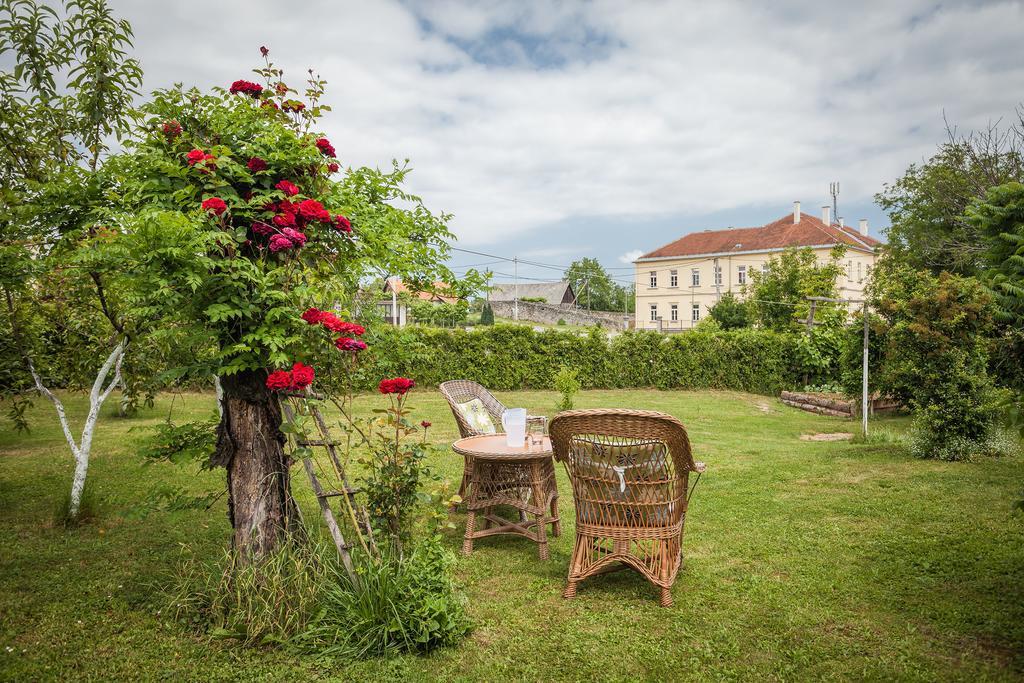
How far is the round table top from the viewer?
407 cm

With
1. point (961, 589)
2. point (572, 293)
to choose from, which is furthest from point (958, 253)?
point (572, 293)

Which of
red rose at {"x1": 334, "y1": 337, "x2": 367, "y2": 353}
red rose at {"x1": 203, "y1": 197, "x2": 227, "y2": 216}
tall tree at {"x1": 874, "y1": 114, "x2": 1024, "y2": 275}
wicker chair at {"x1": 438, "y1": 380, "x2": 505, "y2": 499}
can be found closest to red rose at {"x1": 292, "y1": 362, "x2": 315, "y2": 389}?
red rose at {"x1": 334, "y1": 337, "x2": 367, "y2": 353}

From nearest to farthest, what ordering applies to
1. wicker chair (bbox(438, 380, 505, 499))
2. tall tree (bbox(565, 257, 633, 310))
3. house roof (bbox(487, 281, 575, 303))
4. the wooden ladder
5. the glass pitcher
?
the wooden ladder, the glass pitcher, wicker chair (bbox(438, 380, 505, 499)), house roof (bbox(487, 281, 575, 303)), tall tree (bbox(565, 257, 633, 310))

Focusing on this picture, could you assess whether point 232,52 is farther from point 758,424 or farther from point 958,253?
point 958,253

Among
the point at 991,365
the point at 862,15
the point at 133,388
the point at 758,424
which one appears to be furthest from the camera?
the point at 758,424

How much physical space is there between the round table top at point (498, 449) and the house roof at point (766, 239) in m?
36.9

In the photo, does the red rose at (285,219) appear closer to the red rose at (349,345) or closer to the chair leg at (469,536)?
the red rose at (349,345)

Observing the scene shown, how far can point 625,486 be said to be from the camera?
3400mm

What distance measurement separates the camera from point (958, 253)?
12773mm

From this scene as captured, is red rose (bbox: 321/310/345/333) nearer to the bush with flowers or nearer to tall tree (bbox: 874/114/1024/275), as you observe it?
the bush with flowers

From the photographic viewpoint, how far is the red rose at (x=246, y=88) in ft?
10.4

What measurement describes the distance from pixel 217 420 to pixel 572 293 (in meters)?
57.8

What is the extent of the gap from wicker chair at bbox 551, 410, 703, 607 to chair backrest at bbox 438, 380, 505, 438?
1.65 metres

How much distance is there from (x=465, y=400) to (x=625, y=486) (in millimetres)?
2467
